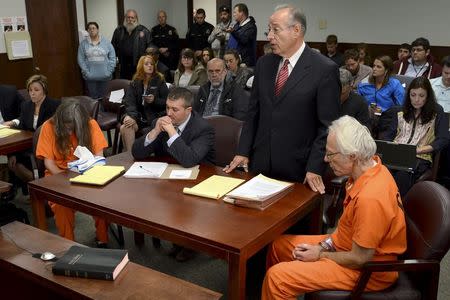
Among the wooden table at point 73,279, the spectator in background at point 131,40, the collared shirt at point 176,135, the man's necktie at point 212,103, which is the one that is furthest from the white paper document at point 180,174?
the spectator in background at point 131,40

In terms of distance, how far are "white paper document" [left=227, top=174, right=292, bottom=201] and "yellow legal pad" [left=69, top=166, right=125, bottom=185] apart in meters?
0.68

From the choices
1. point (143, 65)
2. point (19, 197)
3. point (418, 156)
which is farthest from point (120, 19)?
point (418, 156)

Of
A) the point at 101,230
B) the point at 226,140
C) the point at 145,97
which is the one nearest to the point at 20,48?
A: the point at 145,97

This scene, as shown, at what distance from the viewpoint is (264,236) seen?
1.82 m

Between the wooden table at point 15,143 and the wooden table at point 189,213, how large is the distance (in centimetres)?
109

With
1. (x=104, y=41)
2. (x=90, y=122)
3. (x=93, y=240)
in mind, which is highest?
(x=104, y=41)

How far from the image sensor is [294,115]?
2.33 m

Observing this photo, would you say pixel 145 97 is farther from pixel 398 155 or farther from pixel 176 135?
pixel 398 155

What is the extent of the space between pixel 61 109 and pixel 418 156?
269cm

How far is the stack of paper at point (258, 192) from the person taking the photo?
2.03 metres

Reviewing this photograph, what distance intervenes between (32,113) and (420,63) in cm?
423

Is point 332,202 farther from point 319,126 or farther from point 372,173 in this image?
point 372,173

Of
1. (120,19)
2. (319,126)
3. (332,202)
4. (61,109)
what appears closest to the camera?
(319,126)

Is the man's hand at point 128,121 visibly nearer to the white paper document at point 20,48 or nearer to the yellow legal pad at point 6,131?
the yellow legal pad at point 6,131
